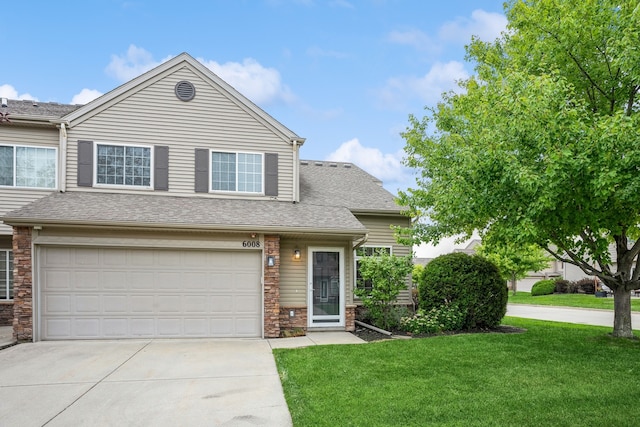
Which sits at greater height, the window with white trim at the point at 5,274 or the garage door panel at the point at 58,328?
the window with white trim at the point at 5,274

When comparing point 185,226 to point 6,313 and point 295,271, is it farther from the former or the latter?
point 6,313

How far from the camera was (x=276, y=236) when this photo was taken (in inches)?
404

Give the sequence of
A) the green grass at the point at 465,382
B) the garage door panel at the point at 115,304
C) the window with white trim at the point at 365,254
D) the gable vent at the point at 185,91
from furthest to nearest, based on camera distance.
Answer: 1. the window with white trim at the point at 365,254
2. the gable vent at the point at 185,91
3. the garage door panel at the point at 115,304
4. the green grass at the point at 465,382

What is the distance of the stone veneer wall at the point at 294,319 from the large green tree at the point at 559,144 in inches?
165

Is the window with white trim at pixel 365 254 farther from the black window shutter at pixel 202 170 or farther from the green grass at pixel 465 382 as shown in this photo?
the black window shutter at pixel 202 170

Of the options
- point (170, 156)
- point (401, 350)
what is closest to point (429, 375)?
point (401, 350)

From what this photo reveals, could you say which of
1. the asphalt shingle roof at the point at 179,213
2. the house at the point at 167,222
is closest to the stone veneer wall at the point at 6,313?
the house at the point at 167,222

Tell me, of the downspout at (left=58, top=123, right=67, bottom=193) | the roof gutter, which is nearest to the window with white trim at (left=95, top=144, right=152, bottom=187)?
the downspout at (left=58, top=123, right=67, bottom=193)

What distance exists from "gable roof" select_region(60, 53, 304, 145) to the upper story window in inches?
52.7

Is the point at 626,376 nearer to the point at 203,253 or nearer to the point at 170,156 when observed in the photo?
the point at 203,253

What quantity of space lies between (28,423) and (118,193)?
724 centimetres

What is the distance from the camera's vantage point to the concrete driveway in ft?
16.0

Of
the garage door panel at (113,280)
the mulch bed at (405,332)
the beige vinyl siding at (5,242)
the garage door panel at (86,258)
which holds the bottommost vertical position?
the mulch bed at (405,332)

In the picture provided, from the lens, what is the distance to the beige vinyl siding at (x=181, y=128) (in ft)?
36.5
